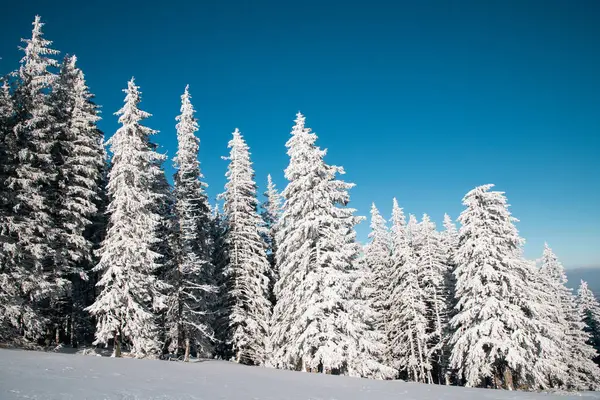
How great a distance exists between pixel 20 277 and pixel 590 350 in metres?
51.7

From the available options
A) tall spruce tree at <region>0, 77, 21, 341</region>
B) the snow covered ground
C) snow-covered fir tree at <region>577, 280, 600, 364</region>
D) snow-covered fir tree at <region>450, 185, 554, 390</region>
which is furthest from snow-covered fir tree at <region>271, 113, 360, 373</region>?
snow-covered fir tree at <region>577, 280, 600, 364</region>

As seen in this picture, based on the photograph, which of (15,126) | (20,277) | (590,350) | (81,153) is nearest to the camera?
(20,277)

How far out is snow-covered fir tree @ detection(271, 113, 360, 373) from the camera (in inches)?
776

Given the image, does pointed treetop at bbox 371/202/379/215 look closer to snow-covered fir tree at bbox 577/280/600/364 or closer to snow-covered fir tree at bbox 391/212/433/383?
snow-covered fir tree at bbox 391/212/433/383

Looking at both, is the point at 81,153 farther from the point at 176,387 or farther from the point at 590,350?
the point at 590,350

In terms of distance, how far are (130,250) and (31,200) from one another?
5.33 m

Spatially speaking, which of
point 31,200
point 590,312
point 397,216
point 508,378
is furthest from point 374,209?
point 590,312

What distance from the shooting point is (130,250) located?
65.7 ft

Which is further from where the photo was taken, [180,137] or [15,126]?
[180,137]

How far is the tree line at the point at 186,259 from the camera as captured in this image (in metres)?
19.0

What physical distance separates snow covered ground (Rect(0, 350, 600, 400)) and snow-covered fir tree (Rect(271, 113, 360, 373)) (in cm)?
405

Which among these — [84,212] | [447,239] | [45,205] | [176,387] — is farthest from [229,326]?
[447,239]

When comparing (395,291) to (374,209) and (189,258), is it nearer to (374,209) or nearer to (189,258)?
(374,209)

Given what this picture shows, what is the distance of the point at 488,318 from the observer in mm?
22703
